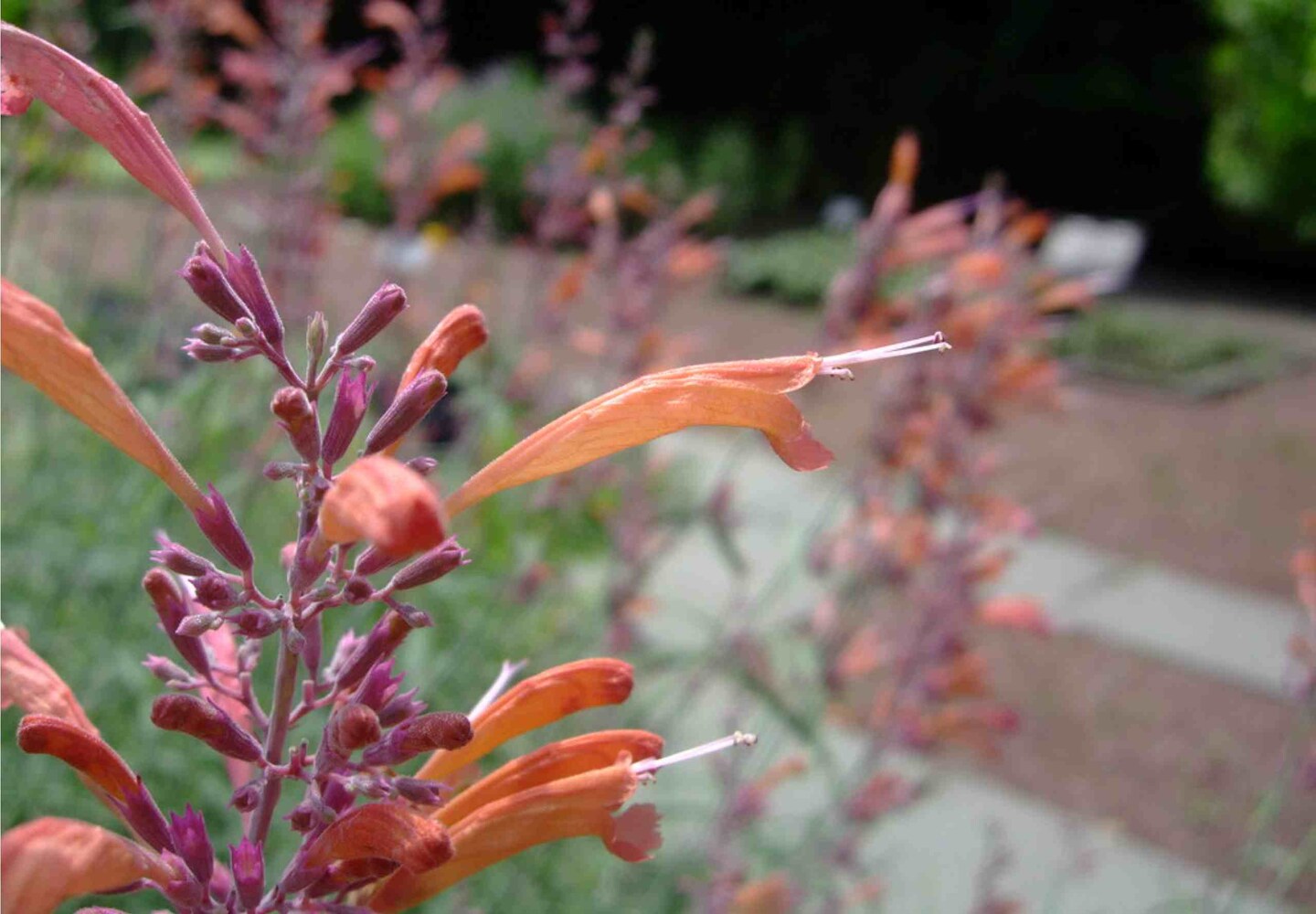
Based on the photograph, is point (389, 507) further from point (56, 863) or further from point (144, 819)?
point (144, 819)

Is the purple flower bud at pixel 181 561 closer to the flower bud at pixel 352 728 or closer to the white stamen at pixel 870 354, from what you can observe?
the flower bud at pixel 352 728

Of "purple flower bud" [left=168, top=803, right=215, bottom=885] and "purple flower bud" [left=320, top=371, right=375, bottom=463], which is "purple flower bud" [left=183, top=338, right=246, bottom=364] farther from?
"purple flower bud" [left=168, top=803, right=215, bottom=885]

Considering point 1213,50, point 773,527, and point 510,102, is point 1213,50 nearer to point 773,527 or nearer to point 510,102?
point 510,102

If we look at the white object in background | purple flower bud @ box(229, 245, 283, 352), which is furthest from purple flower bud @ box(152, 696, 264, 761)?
the white object in background

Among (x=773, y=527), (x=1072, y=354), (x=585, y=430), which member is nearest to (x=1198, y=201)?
(x=1072, y=354)

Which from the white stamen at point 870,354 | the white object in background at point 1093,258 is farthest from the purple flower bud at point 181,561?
the white object in background at point 1093,258
